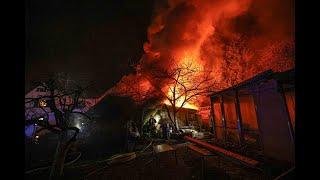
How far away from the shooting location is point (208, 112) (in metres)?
26.7

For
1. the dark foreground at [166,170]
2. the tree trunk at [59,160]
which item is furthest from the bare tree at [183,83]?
the tree trunk at [59,160]

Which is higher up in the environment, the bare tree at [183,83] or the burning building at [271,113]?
the bare tree at [183,83]

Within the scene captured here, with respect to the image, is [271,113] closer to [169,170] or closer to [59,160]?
[169,170]

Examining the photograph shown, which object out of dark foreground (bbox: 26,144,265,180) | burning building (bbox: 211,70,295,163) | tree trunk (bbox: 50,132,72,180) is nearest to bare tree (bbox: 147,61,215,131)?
dark foreground (bbox: 26,144,265,180)

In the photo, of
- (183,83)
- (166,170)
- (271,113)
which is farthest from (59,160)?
(183,83)

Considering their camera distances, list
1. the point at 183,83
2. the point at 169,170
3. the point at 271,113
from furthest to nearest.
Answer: the point at 183,83 < the point at 169,170 < the point at 271,113

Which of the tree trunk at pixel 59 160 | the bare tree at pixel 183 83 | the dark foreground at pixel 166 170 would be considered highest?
the bare tree at pixel 183 83

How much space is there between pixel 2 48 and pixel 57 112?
565 inches

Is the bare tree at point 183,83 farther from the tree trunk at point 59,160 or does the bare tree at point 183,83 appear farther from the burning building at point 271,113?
the tree trunk at point 59,160

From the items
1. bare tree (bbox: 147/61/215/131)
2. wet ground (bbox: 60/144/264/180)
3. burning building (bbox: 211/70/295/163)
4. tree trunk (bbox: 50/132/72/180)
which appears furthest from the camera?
bare tree (bbox: 147/61/215/131)

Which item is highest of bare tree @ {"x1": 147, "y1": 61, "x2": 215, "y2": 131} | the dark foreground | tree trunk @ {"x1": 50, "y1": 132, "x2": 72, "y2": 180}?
bare tree @ {"x1": 147, "y1": 61, "x2": 215, "y2": 131}

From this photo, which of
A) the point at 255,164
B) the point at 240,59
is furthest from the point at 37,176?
the point at 240,59

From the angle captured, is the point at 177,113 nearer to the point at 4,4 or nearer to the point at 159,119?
the point at 159,119

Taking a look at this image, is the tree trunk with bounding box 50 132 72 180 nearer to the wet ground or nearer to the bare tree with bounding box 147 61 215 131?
the wet ground
